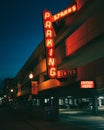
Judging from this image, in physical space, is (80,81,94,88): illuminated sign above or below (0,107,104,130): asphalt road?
above

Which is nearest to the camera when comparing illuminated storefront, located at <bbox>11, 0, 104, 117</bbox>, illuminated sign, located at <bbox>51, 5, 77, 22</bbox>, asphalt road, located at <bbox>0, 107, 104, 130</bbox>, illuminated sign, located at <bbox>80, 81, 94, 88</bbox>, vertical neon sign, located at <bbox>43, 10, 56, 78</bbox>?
illuminated storefront, located at <bbox>11, 0, 104, 117</bbox>

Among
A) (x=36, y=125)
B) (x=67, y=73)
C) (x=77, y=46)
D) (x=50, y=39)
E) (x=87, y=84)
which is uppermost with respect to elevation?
(x=50, y=39)

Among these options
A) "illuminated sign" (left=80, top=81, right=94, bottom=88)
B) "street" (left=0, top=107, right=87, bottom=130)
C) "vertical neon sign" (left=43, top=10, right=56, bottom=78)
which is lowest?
"street" (left=0, top=107, right=87, bottom=130)

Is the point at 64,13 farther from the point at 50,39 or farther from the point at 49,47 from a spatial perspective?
the point at 49,47

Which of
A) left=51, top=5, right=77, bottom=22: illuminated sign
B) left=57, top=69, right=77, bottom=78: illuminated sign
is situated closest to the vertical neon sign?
left=57, top=69, right=77, bottom=78: illuminated sign

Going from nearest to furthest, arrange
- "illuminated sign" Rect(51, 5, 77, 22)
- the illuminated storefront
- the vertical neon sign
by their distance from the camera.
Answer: the illuminated storefront, "illuminated sign" Rect(51, 5, 77, 22), the vertical neon sign

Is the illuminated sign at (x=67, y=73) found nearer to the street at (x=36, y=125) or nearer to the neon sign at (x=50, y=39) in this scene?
the neon sign at (x=50, y=39)

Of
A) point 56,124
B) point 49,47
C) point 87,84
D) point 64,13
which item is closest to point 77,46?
point 49,47

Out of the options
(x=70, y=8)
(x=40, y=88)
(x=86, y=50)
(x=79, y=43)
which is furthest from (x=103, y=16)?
(x=40, y=88)

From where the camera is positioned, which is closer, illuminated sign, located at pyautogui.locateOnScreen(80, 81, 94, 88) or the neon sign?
illuminated sign, located at pyautogui.locateOnScreen(80, 81, 94, 88)

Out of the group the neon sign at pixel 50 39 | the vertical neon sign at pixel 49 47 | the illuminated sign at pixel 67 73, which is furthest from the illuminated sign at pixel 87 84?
the vertical neon sign at pixel 49 47

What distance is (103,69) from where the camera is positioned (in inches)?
897

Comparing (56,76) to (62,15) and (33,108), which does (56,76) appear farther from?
(33,108)

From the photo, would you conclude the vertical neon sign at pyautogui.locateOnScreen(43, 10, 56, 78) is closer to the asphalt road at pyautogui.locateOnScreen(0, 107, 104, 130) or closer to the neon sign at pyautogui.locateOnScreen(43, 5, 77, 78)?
the neon sign at pyautogui.locateOnScreen(43, 5, 77, 78)
